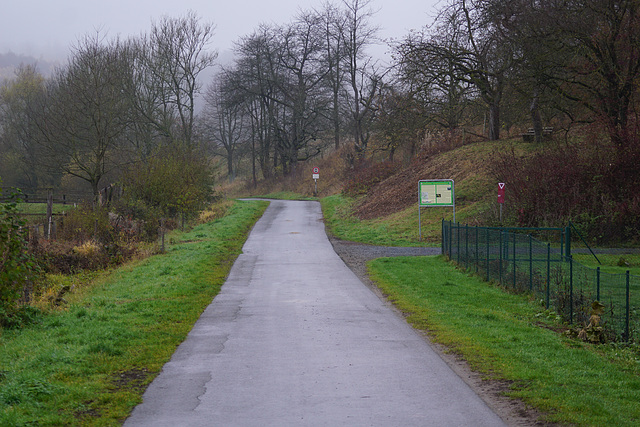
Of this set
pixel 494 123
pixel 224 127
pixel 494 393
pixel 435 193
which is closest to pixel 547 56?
pixel 435 193

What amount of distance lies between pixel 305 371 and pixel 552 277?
308 inches

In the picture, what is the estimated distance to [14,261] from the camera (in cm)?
1048

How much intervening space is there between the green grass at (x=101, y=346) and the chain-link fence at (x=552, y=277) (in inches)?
291

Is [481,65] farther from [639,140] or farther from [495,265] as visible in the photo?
[495,265]

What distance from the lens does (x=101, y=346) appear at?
30.1 ft

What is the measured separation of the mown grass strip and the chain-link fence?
1.54 ft

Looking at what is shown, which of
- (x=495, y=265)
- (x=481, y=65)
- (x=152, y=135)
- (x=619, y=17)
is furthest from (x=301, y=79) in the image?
(x=495, y=265)

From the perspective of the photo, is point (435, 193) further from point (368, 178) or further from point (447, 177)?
point (368, 178)

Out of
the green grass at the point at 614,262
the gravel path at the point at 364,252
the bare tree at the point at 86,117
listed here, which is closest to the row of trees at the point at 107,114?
the bare tree at the point at 86,117

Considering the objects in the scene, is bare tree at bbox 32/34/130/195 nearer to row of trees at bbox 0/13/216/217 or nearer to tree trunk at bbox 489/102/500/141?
row of trees at bbox 0/13/216/217

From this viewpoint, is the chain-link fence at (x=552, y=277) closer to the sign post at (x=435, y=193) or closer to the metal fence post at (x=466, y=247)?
the metal fence post at (x=466, y=247)

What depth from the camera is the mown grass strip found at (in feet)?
22.2

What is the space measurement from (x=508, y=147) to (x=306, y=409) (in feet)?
111

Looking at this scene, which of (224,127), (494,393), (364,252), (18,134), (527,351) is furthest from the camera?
(224,127)
